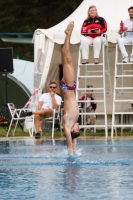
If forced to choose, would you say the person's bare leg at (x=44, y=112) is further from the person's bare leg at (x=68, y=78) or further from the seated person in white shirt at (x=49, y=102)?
the person's bare leg at (x=68, y=78)

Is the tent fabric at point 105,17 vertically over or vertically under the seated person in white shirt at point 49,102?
over

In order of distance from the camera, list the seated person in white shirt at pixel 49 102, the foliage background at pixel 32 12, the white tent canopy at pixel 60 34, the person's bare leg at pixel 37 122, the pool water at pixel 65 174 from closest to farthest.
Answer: the pool water at pixel 65 174
the person's bare leg at pixel 37 122
the seated person in white shirt at pixel 49 102
the white tent canopy at pixel 60 34
the foliage background at pixel 32 12

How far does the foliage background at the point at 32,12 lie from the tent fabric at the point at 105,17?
15889mm

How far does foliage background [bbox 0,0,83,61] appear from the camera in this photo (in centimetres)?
3869

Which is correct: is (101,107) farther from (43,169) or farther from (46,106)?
(43,169)

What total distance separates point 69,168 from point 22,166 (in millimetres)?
783

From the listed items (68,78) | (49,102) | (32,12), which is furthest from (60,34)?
(32,12)

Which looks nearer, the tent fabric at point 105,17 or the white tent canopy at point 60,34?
the tent fabric at point 105,17

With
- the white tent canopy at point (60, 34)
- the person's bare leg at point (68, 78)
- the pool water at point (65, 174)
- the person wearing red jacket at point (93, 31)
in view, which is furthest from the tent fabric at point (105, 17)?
the pool water at point (65, 174)

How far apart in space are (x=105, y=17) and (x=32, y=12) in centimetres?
1705

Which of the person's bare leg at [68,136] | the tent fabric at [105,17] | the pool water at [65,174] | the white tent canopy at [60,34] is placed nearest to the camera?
the pool water at [65,174]

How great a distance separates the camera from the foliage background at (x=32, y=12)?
127 feet

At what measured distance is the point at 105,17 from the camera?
21703 millimetres

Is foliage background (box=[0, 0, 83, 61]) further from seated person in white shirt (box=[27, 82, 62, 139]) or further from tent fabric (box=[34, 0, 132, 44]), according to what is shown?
seated person in white shirt (box=[27, 82, 62, 139])
